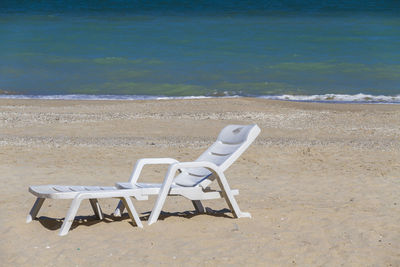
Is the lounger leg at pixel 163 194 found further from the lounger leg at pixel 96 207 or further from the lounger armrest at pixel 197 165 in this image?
the lounger leg at pixel 96 207

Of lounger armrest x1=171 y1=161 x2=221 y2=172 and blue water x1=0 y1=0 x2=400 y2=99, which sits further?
blue water x1=0 y1=0 x2=400 y2=99

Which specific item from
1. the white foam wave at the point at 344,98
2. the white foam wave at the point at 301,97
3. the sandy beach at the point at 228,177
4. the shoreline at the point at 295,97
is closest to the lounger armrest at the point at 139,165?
the sandy beach at the point at 228,177

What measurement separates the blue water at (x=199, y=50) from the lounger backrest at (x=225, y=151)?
53.0ft

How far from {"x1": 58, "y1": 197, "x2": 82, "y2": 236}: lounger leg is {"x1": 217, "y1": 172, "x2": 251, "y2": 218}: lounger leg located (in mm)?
1293

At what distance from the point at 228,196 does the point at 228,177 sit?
2647 millimetres

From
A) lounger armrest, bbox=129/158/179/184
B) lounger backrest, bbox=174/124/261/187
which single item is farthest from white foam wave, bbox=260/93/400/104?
lounger armrest, bbox=129/158/179/184

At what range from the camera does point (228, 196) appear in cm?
662

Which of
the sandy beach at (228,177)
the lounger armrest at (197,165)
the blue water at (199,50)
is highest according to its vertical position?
the lounger armrest at (197,165)

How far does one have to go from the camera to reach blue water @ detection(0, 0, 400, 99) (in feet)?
82.4

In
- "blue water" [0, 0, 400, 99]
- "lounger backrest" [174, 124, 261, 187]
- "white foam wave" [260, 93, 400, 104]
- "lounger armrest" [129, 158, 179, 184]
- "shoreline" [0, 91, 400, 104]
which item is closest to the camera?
"lounger backrest" [174, 124, 261, 187]

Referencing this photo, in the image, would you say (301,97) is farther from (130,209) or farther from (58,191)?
(58,191)

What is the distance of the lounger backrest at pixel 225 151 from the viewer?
6660 millimetres

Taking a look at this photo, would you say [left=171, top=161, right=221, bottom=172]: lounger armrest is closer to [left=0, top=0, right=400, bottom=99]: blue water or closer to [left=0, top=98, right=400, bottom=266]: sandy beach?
[left=0, top=98, right=400, bottom=266]: sandy beach

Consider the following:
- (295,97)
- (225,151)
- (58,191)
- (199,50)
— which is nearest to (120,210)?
(58,191)
